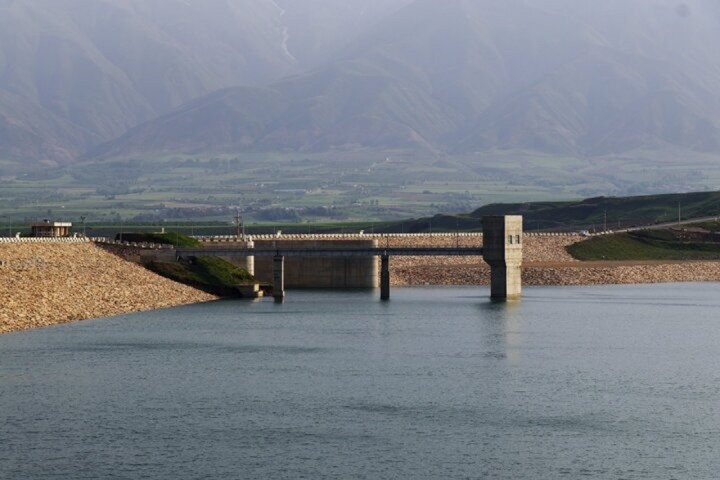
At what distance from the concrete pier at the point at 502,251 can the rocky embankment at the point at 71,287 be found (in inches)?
1026

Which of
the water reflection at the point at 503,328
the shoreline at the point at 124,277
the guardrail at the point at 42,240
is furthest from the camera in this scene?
the guardrail at the point at 42,240

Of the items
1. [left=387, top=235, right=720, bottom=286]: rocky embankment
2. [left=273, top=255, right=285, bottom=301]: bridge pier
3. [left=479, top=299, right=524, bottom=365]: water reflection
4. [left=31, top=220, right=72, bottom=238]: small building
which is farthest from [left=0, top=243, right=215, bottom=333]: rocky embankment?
[left=387, top=235, right=720, bottom=286]: rocky embankment

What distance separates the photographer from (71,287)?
128 metres

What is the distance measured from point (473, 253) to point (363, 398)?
68.3m

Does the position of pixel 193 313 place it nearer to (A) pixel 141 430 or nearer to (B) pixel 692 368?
(B) pixel 692 368

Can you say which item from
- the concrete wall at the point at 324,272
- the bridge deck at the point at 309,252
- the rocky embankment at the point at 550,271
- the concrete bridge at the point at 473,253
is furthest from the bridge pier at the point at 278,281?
the rocky embankment at the point at 550,271

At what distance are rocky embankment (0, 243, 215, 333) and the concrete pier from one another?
26.1m

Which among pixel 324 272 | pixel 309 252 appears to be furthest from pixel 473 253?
pixel 324 272

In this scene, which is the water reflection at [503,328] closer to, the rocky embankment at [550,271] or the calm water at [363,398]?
the calm water at [363,398]

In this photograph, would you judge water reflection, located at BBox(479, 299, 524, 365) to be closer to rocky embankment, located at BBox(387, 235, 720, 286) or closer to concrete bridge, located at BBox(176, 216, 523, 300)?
concrete bridge, located at BBox(176, 216, 523, 300)

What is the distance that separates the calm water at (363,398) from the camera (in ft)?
219

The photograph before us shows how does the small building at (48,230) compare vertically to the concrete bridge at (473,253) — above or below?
above

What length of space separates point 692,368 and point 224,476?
3957 cm

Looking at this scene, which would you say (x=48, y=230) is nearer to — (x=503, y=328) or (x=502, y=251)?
(x=502, y=251)
